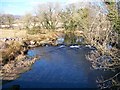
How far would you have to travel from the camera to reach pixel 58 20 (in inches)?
1046

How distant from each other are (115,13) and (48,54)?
10923 millimetres

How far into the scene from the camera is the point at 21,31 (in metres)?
26.2

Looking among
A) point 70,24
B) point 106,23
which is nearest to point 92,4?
point 106,23

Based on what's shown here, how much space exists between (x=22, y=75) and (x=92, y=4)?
19.5 feet

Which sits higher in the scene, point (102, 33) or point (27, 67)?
point (102, 33)

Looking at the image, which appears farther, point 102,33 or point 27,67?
point 27,67

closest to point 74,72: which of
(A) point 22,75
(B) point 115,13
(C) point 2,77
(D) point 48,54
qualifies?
(A) point 22,75

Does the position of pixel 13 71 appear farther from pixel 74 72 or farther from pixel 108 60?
pixel 108 60

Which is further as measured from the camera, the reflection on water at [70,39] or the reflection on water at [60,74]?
the reflection on water at [70,39]

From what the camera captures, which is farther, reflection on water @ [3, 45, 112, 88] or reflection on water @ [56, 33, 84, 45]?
reflection on water @ [56, 33, 84, 45]

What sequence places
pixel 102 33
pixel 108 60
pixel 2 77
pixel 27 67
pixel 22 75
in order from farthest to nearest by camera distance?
pixel 27 67
pixel 22 75
pixel 2 77
pixel 108 60
pixel 102 33

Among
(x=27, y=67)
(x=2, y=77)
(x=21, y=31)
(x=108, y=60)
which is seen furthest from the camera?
(x=21, y=31)

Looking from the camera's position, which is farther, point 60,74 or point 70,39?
point 70,39

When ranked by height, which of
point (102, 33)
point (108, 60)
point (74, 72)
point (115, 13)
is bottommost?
point (74, 72)
